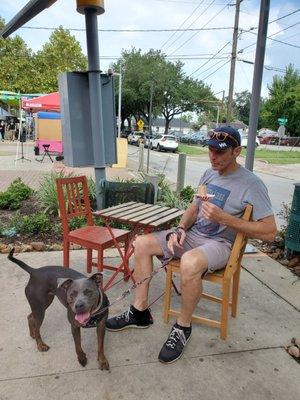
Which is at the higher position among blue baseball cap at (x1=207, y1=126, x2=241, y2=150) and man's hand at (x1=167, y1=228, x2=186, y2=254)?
blue baseball cap at (x1=207, y1=126, x2=241, y2=150)

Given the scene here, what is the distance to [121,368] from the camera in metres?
2.54

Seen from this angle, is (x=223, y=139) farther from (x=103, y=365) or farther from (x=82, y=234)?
(x=103, y=365)

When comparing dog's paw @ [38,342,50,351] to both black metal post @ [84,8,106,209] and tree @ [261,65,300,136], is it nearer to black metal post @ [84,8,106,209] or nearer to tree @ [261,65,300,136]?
black metal post @ [84,8,106,209]

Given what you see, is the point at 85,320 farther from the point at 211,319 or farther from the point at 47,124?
the point at 47,124

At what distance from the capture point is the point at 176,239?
293 centimetres

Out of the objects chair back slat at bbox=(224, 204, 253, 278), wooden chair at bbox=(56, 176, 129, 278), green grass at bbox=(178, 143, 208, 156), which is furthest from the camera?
green grass at bbox=(178, 143, 208, 156)

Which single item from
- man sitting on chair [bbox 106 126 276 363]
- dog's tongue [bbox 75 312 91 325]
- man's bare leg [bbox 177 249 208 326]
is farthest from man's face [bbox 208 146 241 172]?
dog's tongue [bbox 75 312 91 325]

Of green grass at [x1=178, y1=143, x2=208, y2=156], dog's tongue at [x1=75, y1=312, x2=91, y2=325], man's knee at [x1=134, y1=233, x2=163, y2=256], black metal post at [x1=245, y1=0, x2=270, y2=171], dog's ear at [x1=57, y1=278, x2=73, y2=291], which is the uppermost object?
black metal post at [x1=245, y1=0, x2=270, y2=171]

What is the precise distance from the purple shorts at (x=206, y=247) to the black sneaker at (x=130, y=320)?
482 millimetres

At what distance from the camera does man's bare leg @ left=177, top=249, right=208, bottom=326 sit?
8.75 ft

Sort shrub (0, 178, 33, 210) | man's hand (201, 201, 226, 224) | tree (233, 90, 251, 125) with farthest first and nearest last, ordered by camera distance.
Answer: tree (233, 90, 251, 125) → shrub (0, 178, 33, 210) → man's hand (201, 201, 226, 224)

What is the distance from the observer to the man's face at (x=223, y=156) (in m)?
2.84

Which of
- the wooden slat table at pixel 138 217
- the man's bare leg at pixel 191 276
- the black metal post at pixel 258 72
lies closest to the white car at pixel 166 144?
the black metal post at pixel 258 72

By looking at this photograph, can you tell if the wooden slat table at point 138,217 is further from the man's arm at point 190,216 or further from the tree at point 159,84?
the tree at point 159,84
